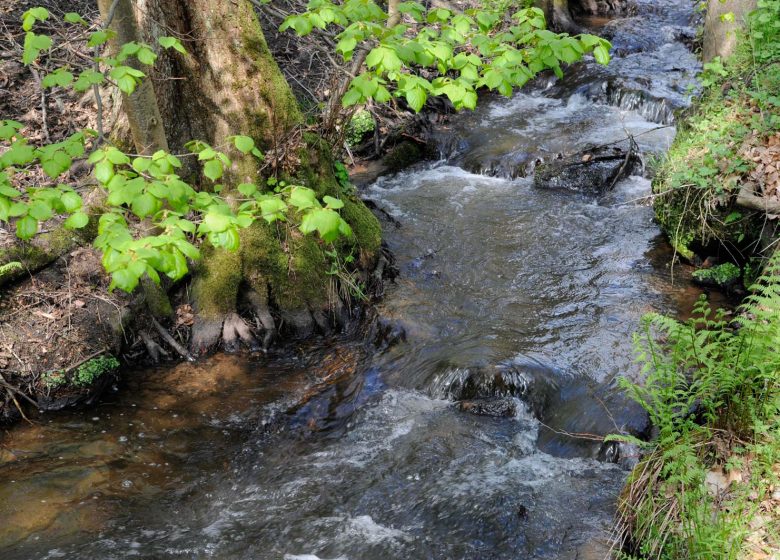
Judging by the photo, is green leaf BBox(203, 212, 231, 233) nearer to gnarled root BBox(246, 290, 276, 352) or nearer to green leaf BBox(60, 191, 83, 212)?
green leaf BBox(60, 191, 83, 212)

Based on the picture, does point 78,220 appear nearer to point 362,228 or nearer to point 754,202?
point 362,228

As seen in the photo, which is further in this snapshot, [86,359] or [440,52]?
[86,359]

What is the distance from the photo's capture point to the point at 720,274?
7336 mm

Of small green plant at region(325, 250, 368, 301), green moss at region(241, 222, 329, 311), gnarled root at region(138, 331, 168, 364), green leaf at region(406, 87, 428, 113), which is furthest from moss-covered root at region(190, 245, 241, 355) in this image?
green leaf at region(406, 87, 428, 113)

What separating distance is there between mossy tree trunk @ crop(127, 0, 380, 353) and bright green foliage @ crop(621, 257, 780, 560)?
415cm

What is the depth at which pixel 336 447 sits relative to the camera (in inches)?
227

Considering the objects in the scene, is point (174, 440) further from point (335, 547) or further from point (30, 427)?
point (335, 547)

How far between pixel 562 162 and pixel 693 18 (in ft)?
30.4

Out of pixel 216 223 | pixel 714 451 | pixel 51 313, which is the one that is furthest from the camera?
pixel 51 313

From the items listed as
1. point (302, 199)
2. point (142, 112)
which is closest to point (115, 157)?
point (302, 199)

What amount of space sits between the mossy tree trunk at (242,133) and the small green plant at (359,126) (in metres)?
4.61

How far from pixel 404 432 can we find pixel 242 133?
3689 mm

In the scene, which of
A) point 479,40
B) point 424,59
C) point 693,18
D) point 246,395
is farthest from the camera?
point 693,18

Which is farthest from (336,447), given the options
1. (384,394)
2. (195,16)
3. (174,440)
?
(195,16)
